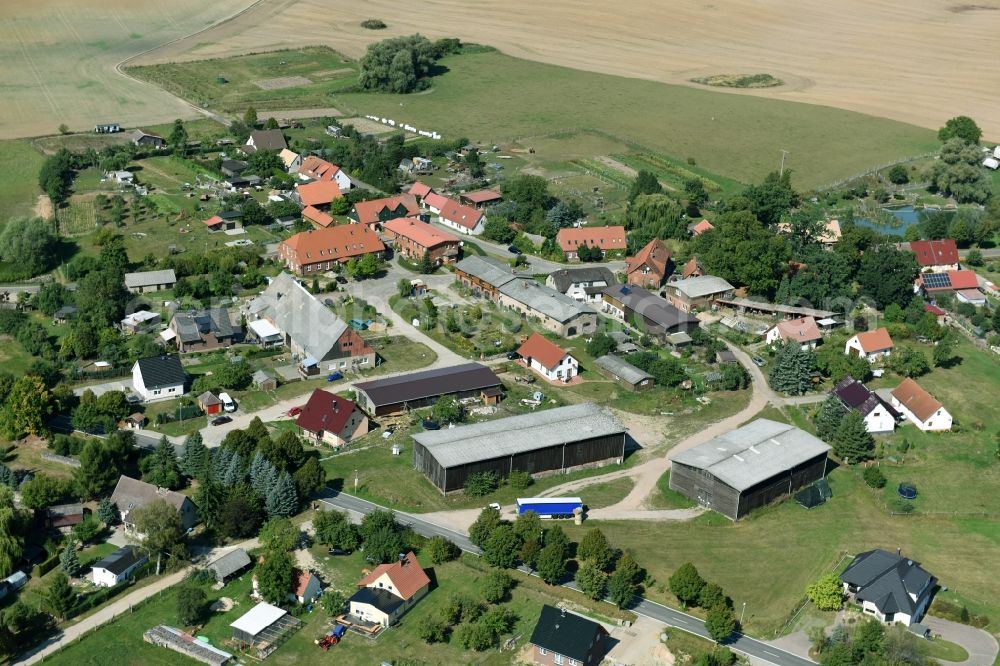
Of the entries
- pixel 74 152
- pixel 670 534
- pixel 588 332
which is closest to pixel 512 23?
pixel 74 152

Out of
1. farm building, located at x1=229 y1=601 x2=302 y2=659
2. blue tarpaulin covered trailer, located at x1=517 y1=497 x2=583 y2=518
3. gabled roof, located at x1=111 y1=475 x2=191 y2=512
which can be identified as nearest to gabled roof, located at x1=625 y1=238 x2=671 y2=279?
blue tarpaulin covered trailer, located at x1=517 y1=497 x2=583 y2=518

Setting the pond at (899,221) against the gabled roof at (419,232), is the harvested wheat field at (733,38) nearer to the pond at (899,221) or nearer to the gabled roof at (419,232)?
the pond at (899,221)

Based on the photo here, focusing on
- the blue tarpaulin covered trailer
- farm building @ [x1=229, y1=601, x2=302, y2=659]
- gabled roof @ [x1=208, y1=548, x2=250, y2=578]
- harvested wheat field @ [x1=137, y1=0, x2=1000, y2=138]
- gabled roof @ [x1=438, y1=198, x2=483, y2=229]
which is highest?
harvested wheat field @ [x1=137, y1=0, x2=1000, y2=138]

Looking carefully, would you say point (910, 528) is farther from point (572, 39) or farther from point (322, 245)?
point (572, 39)

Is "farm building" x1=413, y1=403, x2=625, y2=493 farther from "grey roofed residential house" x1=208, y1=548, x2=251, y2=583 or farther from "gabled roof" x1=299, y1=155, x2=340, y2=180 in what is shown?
"gabled roof" x1=299, y1=155, x2=340, y2=180

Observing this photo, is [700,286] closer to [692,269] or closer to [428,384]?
[692,269]

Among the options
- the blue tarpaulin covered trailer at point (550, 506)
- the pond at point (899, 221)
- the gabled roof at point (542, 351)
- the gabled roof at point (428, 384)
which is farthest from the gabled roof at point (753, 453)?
the pond at point (899, 221)
